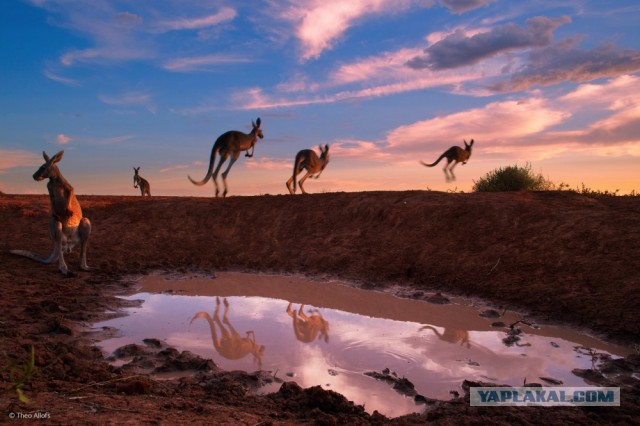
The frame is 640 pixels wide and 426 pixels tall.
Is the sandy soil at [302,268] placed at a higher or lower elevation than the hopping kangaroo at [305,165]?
lower

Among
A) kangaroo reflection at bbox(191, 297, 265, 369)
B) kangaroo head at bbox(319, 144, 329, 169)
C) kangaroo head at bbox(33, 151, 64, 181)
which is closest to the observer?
kangaroo reflection at bbox(191, 297, 265, 369)

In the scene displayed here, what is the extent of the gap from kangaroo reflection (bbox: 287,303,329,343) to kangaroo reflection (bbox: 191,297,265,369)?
0.63m

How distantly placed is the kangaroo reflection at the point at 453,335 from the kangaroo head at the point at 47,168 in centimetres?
650

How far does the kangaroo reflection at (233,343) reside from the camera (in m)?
5.51

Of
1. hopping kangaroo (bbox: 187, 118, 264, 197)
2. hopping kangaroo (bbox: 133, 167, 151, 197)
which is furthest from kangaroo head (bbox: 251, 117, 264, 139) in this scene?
hopping kangaroo (bbox: 133, 167, 151, 197)

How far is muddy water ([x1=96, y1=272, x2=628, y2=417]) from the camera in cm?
488

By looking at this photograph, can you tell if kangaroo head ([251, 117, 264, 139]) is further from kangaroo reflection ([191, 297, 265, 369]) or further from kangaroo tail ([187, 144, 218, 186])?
kangaroo reflection ([191, 297, 265, 369])

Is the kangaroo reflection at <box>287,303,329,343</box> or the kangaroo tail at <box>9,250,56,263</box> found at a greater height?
the kangaroo tail at <box>9,250,56,263</box>

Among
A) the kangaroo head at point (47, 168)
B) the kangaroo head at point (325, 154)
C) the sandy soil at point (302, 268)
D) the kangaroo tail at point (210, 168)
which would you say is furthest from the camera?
the kangaroo head at point (325, 154)

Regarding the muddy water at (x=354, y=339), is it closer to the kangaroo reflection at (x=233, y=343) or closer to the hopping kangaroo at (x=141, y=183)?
the kangaroo reflection at (x=233, y=343)

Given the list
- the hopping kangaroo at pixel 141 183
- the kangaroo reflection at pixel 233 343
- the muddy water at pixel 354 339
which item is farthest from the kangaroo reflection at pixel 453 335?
the hopping kangaroo at pixel 141 183

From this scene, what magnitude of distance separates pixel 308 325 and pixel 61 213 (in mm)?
4861

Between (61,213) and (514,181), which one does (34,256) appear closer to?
(61,213)

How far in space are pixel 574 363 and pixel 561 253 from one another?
327 cm
